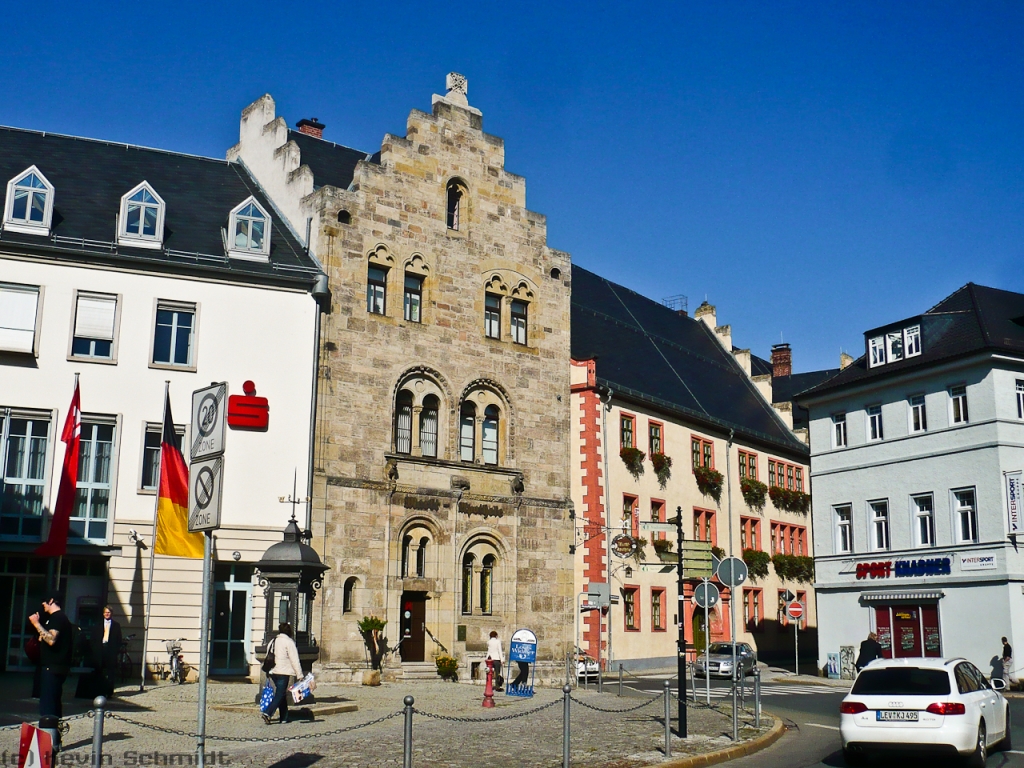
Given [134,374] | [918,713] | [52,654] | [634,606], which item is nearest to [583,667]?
[634,606]

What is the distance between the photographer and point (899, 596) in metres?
37.6

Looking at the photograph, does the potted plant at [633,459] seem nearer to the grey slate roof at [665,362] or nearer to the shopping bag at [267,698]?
the grey slate roof at [665,362]

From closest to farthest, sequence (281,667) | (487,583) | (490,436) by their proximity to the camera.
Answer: (281,667), (487,583), (490,436)

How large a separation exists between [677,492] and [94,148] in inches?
992

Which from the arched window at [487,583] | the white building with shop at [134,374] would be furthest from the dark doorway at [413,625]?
the white building with shop at [134,374]

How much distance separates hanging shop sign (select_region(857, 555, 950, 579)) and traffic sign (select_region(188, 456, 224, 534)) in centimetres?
3027

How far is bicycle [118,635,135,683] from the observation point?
27.7m

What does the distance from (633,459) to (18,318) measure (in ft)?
73.6

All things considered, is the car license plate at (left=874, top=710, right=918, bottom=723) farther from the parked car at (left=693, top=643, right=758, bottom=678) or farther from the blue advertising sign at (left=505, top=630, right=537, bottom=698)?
the parked car at (left=693, top=643, right=758, bottom=678)

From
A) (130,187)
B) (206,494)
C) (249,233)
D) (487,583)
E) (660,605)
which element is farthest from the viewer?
(660,605)

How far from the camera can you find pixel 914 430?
1522 inches

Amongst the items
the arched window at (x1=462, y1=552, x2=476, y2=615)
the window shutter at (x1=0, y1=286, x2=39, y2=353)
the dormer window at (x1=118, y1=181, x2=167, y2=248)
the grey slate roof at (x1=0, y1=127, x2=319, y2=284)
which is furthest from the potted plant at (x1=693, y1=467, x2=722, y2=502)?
the window shutter at (x1=0, y1=286, x2=39, y2=353)

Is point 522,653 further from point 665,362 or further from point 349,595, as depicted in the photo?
point 665,362

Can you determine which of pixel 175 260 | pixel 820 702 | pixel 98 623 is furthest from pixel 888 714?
pixel 175 260
